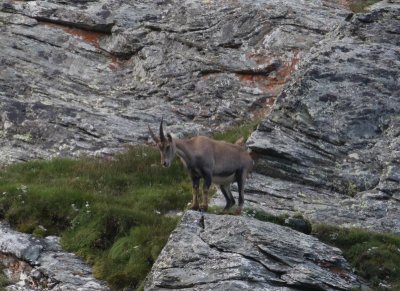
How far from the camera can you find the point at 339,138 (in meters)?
22.5

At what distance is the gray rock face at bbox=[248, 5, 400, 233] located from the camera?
66.9 ft

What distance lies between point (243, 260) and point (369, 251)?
12.8 ft

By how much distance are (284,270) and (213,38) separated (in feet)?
53.0

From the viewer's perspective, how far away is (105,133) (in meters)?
25.3

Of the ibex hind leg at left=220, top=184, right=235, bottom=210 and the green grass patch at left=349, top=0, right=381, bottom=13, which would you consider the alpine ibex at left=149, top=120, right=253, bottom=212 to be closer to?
the ibex hind leg at left=220, top=184, right=235, bottom=210

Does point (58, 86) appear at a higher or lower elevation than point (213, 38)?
lower

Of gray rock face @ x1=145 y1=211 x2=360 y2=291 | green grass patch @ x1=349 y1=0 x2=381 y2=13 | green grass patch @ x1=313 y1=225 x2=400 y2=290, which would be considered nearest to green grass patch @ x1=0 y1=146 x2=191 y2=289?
gray rock face @ x1=145 y1=211 x2=360 y2=291

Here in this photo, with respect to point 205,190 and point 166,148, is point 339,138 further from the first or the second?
point 166,148

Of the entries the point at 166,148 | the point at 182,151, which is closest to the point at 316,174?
the point at 182,151

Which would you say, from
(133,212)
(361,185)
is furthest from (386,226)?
(133,212)

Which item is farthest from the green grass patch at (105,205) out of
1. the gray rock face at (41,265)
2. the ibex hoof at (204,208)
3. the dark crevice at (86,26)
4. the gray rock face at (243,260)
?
the dark crevice at (86,26)

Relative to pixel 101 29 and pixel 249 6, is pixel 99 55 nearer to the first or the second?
pixel 101 29

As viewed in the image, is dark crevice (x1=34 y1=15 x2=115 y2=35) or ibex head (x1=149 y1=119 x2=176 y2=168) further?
dark crevice (x1=34 y1=15 x2=115 y2=35)

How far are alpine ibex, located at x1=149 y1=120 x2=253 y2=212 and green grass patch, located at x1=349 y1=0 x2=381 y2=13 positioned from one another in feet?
52.3
